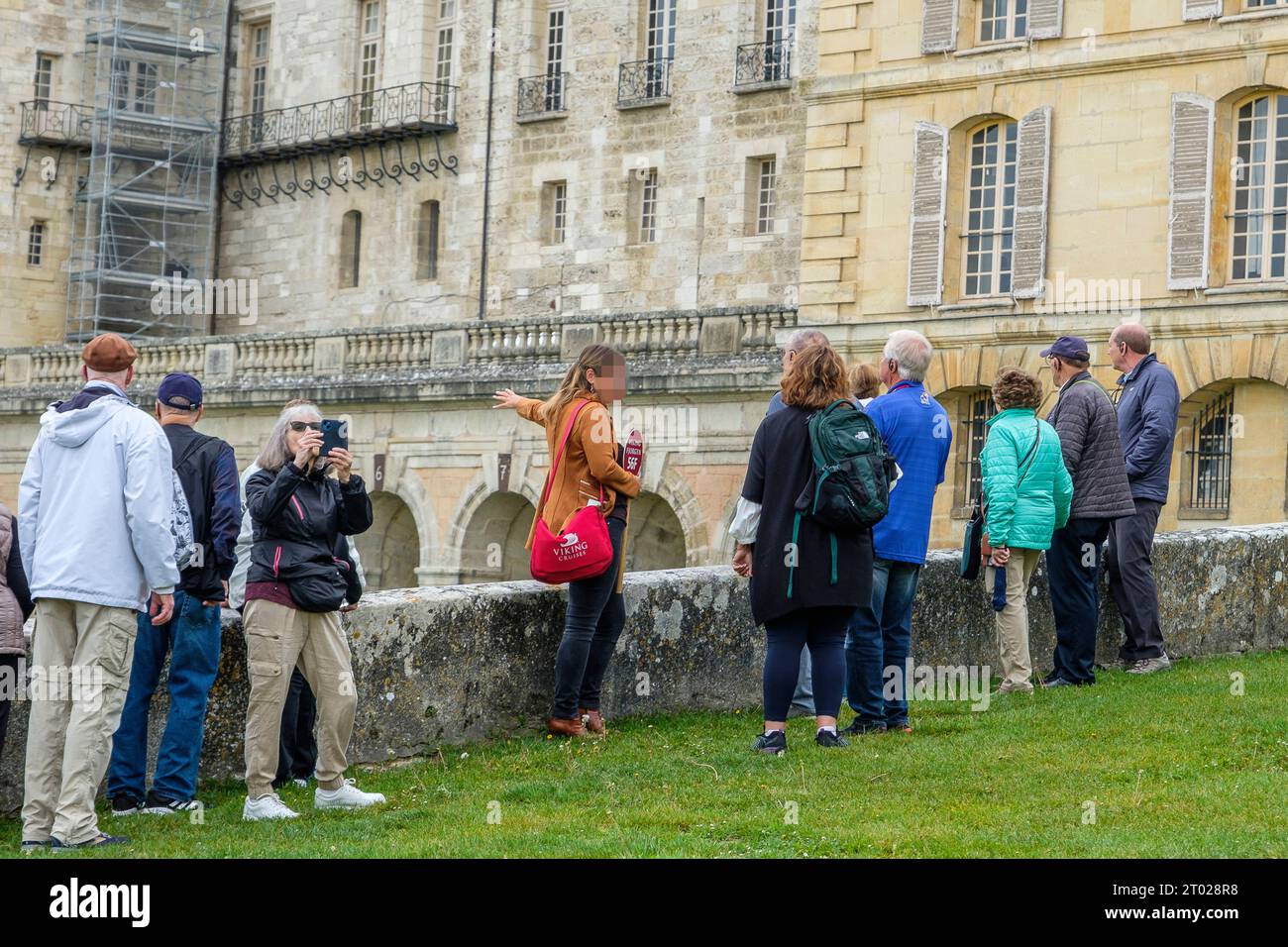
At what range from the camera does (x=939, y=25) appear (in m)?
26.6

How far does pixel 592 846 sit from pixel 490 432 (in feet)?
78.2

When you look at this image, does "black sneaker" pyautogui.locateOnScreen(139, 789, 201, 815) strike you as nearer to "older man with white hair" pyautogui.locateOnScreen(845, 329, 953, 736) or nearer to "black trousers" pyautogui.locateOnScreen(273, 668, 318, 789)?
"black trousers" pyautogui.locateOnScreen(273, 668, 318, 789)

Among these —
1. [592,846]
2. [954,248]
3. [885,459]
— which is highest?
[954,248]

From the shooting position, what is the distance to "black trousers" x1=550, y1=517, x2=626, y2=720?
10977 millimetres

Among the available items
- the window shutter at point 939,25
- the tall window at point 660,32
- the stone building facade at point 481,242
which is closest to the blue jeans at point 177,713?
the stone building facade at point 481,242

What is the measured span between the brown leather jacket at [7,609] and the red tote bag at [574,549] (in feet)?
9.20

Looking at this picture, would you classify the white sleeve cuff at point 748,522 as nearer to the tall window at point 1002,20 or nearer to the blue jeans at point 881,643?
the blue jeans at point 881,643

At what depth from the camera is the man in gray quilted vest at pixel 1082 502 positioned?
12344mm

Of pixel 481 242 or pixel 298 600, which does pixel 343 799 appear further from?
pixel 481 242

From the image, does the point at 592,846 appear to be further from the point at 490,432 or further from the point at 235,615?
the point at 490,432

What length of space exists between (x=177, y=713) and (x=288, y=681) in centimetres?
68

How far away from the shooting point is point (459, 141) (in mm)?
40094

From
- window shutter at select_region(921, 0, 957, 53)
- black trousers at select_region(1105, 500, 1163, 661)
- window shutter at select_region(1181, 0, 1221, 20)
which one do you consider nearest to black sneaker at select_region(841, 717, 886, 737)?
black trousers at select_region(1105, 500, 1163, 661)
